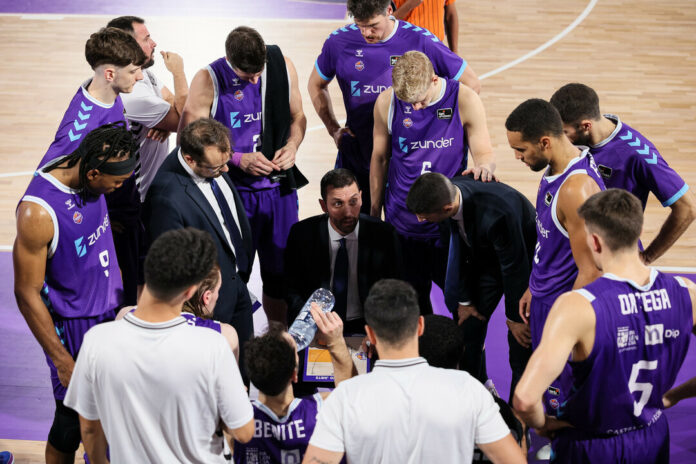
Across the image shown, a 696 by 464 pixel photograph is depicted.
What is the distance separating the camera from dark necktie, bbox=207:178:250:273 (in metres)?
4.79

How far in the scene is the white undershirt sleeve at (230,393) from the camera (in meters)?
2.92

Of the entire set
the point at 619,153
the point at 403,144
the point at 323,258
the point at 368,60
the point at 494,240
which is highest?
the point at 368,60

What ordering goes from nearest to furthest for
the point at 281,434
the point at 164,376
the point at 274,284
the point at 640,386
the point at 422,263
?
the point at 164,376, the point at 281,434, the point at 640,386, the point at 422,263, the point at 274,284

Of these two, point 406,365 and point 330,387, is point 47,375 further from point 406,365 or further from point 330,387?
point 406,365

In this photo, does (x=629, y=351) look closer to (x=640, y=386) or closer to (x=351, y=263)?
(x=640, y=386)

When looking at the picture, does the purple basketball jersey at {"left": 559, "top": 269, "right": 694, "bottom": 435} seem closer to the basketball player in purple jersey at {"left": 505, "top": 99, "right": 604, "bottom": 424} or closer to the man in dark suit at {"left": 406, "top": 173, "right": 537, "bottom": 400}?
the basketball player in purple jersey at {"left": 505, "top": 99, "right": 604, "bottom": 424}

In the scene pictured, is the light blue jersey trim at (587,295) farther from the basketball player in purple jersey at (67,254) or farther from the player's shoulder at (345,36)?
the player's shoulder at (345,36)

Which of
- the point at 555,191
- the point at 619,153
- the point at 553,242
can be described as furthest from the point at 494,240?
the point at 619,153

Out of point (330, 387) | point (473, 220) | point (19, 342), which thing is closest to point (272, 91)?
point (473, 220)

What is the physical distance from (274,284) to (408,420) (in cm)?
329

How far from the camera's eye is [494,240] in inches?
181

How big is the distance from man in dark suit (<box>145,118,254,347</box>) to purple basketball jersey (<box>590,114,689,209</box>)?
228cm

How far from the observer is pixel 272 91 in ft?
18.4

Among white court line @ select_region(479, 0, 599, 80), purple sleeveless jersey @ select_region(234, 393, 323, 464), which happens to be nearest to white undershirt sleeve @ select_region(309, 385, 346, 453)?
purple sleeveless jersey @ select_region(234, 393, 323, 464)
